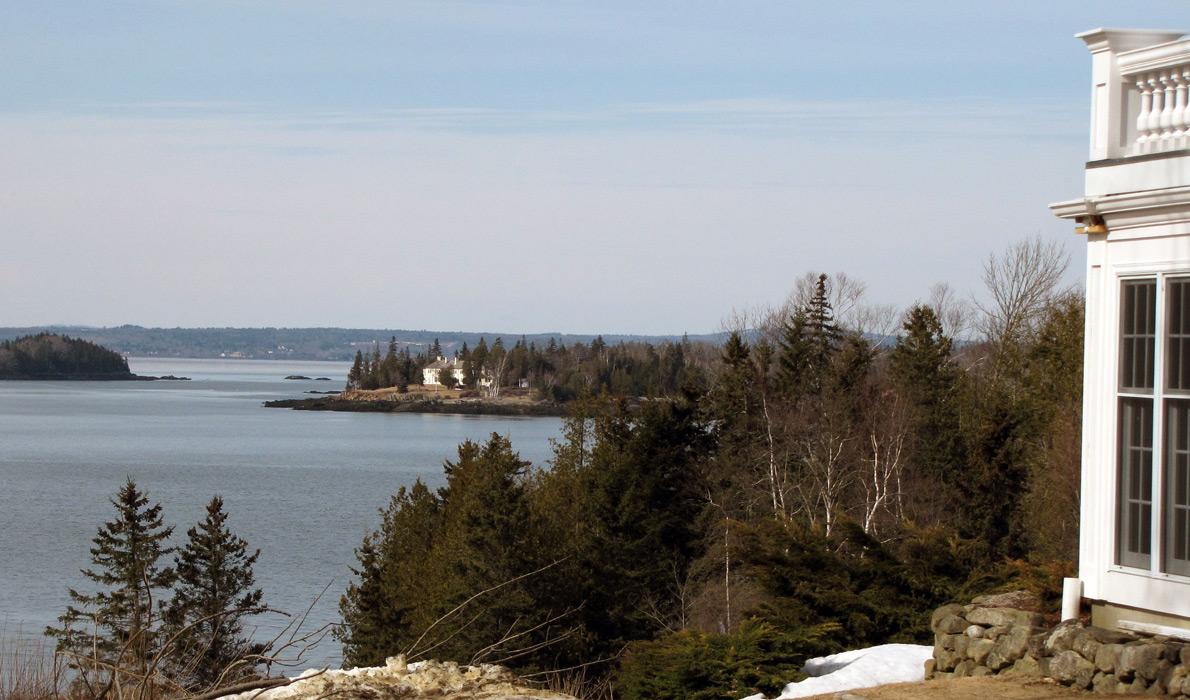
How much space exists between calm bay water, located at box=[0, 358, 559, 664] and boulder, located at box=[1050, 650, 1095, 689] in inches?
208

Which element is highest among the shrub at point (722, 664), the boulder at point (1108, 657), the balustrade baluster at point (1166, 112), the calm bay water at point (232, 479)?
the balustrade baluster at point (1166, 112)

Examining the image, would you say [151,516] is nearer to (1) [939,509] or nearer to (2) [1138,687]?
(1) [939,509]

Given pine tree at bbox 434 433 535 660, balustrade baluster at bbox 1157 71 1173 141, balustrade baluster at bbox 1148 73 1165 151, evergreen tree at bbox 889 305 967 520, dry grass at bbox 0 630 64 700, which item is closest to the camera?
dry grass at bbox 0 630 64 700

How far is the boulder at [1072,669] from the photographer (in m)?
9.62

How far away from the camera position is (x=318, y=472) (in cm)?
8631

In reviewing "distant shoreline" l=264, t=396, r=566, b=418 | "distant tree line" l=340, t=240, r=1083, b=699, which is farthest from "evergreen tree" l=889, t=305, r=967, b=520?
"distant shoreline" l=264, t=396, r=566, b=418

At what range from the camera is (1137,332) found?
9.69 m

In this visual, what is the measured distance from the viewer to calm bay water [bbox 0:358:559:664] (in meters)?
47.2

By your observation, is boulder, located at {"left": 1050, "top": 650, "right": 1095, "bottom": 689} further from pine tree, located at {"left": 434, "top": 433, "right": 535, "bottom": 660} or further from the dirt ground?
pine tree, located at {"left": 434, "top": 433, "right": 535, "bottom": 660}

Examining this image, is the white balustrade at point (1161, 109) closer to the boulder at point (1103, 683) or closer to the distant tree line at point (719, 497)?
the boulder at point (1103, 683)

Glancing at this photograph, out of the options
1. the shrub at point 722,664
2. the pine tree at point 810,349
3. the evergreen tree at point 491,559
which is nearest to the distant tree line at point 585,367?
the pine tree at point 810,349

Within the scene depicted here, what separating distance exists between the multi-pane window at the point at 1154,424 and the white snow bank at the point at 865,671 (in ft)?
10.2

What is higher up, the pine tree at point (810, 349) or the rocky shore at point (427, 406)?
the pine tree at point (810, 349)

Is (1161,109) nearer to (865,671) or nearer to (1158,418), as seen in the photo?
(1158,418)
